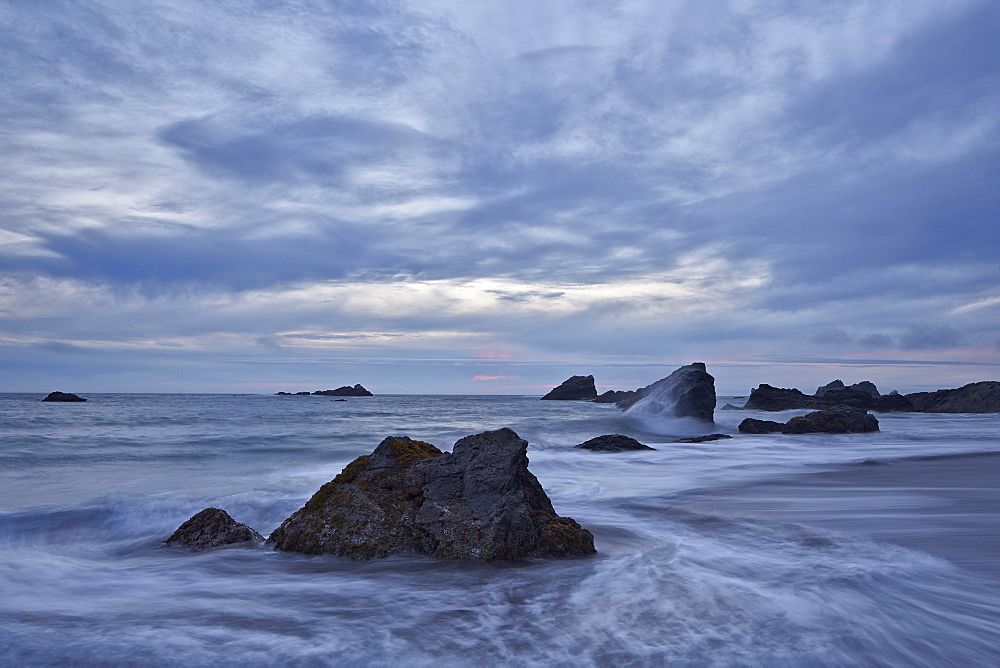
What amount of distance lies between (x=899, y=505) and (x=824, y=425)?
17.8m

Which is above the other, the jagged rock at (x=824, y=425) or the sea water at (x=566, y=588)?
the jagged rock at (x=824, y=425)

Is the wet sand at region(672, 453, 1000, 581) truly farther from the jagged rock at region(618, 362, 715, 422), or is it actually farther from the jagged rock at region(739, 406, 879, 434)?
the jagged rock at region(618, 362, 715, 422)

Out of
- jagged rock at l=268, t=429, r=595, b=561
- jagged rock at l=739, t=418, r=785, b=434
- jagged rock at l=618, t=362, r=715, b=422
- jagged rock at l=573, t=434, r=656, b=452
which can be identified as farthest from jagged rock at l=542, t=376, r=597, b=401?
jagged rock at l=268, t=429, r=595, b=561

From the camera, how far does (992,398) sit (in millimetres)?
44906

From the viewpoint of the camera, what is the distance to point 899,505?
8.19 m

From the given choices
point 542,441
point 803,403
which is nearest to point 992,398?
point 803,403

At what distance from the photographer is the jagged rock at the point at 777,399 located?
51.2 metres

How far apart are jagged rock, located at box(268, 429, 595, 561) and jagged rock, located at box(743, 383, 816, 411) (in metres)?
50.8

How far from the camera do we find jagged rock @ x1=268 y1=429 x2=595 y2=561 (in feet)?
17.3

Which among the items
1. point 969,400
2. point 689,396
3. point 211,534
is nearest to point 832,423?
point 689,396

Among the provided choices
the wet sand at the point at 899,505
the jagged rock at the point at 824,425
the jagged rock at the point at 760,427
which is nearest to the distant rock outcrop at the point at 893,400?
the jagged rock at the point at 824,425

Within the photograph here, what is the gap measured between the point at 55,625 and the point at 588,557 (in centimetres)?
413

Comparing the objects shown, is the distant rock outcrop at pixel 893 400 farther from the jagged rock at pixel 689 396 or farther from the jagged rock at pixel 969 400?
the jagged rock at pixel 689 396

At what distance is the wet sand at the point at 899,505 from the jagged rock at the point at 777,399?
4077 cm
